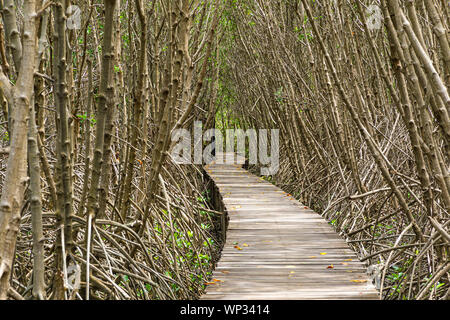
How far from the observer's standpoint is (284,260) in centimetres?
335

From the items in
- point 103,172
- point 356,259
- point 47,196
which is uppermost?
point 103,172

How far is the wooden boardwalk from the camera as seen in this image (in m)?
2.69

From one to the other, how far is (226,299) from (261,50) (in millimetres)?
5472

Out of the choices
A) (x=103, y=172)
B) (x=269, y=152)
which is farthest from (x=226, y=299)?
(x=269, y=152)

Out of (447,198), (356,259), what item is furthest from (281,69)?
(447,198)

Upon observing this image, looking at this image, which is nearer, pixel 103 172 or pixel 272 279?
pixel 103 172

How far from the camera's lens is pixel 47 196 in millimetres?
3258

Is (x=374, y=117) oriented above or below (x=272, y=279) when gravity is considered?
above

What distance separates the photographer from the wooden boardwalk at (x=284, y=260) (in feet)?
8.81

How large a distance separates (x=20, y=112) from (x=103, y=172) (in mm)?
931

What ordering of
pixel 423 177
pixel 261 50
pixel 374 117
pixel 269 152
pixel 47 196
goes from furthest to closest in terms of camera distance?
pixel 269 152
pixel 261 50
pixel 374 117
pixel 47 196
pixel 423 177
